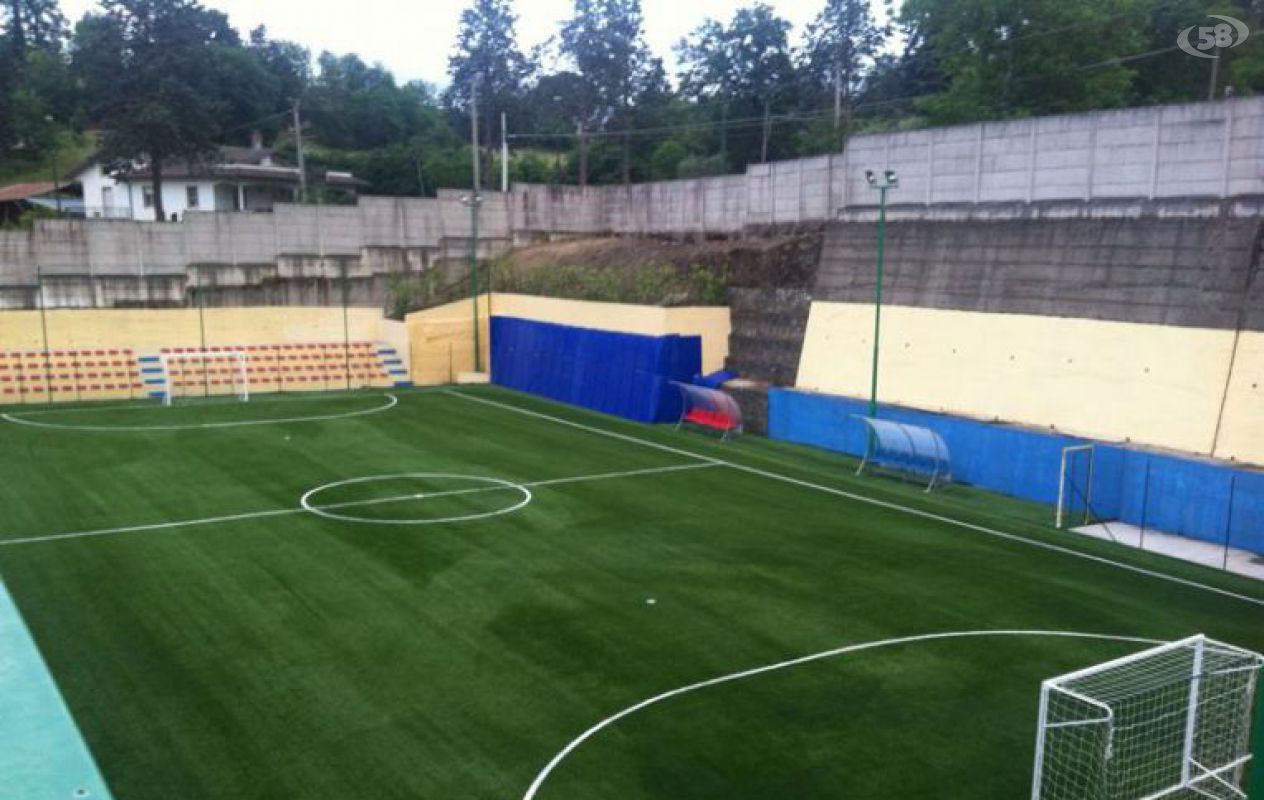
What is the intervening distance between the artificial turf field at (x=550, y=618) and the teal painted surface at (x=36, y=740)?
0.16 metres

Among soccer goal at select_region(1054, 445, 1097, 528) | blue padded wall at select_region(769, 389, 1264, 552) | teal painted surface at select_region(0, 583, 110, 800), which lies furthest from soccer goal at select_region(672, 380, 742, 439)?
teal painted surface at select_region(0, 583, 110, 800)

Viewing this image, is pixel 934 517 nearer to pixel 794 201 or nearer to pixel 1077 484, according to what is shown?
pixel 1077 484

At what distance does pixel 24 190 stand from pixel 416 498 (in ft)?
181

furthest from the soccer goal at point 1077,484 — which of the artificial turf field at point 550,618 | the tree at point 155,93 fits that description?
the tree at point 155,93

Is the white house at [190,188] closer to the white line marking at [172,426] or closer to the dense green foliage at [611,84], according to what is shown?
the dense green foliage at [611,84]

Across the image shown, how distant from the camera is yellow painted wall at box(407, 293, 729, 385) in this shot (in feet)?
95.8

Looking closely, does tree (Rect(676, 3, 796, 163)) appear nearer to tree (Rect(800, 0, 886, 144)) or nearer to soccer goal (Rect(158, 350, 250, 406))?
tree (Rect(800, 0, 886, 144))

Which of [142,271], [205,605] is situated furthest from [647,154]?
[205,605]

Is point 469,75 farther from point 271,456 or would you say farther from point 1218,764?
point 1218,764

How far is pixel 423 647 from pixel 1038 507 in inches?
493

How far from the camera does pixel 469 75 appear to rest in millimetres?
74312

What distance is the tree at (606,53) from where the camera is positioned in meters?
64.6

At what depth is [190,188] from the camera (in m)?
56.7

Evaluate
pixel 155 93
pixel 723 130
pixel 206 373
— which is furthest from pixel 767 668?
pixel 723 130
